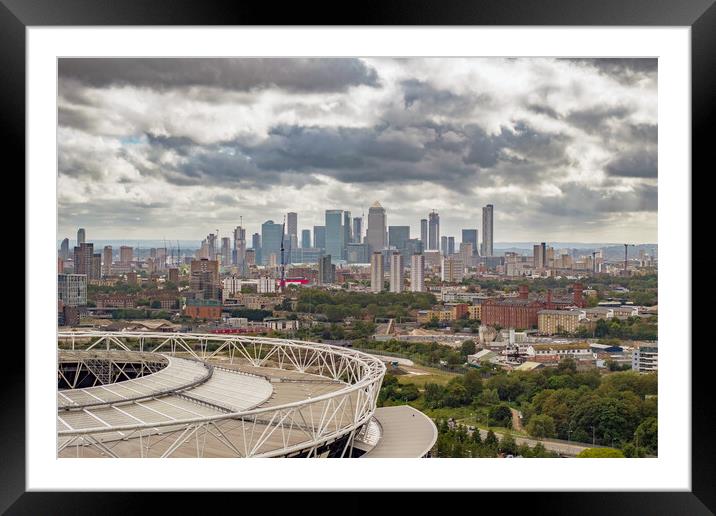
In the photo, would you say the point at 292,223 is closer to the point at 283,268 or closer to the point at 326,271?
the point at 283,268

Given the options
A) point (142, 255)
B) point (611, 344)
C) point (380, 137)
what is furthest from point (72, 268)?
point (611, 344)

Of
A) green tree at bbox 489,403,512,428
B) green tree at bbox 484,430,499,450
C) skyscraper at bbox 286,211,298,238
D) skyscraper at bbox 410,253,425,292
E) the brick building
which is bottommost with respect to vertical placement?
Answer: green tree at bbox 484,430,499,450

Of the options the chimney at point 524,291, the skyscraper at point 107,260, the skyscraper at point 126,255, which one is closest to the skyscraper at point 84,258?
the skyscraper at point 107,260

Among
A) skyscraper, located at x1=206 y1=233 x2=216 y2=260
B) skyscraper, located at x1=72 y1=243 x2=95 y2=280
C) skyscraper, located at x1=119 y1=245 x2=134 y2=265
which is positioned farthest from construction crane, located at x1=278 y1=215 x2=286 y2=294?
skyscraper, located at x1=72 y1=243 x2=95 y2=280

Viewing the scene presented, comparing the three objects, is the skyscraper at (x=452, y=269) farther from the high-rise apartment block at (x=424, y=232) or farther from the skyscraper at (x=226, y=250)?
the skyscraper at (x=226, y=250)

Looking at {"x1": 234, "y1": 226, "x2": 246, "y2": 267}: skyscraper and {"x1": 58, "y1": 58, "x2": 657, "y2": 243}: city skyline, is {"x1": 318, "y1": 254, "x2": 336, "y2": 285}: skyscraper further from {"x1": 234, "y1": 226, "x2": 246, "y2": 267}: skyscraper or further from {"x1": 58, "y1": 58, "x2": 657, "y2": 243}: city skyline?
{"x1": 234, "y1": 226, "x2": 246, "y2": 267}: skyscraper
